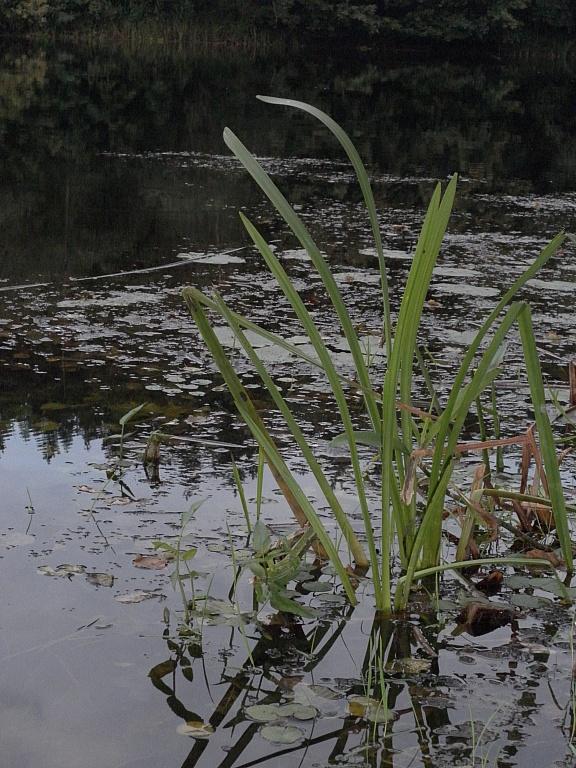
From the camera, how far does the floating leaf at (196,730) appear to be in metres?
1.91

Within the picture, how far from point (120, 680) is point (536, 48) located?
1373 inches

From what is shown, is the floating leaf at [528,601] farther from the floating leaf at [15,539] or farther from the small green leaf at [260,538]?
the floating leaf at [15,539]

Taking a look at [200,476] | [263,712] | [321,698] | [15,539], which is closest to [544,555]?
[321,698]

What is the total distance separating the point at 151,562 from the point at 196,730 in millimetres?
664

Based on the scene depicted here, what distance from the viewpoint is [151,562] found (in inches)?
100.0

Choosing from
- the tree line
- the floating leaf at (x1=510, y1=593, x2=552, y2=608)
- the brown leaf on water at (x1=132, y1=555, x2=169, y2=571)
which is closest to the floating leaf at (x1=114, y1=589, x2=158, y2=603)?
the brown leaf on water at (x1=132, y1=555, x2=169, y2=571)

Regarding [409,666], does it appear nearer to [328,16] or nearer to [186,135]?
[186,135]

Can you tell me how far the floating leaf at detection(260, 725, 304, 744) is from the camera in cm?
189

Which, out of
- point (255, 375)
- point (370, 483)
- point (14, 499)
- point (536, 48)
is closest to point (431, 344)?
point (255, 375)

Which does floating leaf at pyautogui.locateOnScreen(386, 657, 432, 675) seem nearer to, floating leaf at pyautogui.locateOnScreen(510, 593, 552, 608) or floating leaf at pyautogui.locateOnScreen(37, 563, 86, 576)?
floating leaf at pyautogui.locateOnScreen(510, 593, 552, 608)

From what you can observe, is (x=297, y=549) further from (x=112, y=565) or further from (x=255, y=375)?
(x=255, y=375)

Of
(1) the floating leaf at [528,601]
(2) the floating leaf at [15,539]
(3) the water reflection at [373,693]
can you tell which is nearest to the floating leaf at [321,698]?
(3) the water reflection at [373,693]

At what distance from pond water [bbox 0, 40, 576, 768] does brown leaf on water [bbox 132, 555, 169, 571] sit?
0.10 ft

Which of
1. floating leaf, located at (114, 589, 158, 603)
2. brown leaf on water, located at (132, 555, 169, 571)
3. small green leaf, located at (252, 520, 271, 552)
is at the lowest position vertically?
floating leaf, located at (114, 589, 158, 603)
